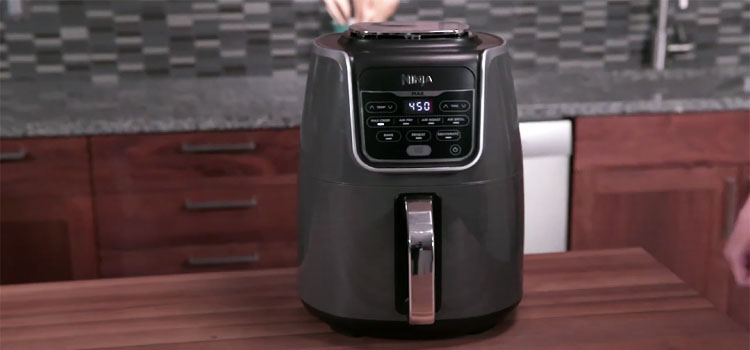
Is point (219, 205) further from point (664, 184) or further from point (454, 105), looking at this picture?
point (454, 105)

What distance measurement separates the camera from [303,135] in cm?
103

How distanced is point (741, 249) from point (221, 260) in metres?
1.55

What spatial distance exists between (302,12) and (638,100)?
99 cm

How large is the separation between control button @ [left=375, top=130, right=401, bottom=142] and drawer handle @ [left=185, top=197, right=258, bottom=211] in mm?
1374

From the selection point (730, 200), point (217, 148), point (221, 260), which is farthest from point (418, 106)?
point (730, 200)

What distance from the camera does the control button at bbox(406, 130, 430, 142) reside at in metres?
0.97

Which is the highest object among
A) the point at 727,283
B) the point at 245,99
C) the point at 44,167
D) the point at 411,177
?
the point at 411,177

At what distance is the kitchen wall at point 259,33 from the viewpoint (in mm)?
2719

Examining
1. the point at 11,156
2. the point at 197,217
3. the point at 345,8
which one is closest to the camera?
the point at 11,156

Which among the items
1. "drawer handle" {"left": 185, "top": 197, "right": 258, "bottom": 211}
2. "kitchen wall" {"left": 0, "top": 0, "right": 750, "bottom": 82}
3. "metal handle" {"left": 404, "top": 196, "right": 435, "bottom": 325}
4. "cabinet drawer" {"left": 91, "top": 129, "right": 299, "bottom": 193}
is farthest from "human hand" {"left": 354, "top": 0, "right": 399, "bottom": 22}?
"metal handle" {"left": 404, "top": 196, "right": 435, "bottom": 325}

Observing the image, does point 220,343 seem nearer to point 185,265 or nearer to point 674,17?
point 185,265

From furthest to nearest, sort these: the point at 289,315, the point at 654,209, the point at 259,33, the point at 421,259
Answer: the point at 259,33
the point at 654,209
the point at 289,315
the point at 421,259

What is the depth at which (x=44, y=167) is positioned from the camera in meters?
2.22

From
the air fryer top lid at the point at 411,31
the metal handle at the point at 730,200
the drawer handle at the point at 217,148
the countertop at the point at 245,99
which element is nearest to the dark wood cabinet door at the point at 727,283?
the metal handle at the point at 730,200
